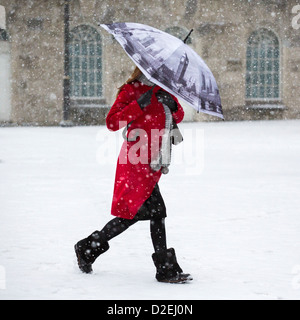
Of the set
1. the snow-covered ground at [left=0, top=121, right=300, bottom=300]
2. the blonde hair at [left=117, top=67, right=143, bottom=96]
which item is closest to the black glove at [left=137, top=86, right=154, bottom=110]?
the blonde hair at [left=117, top=67, right=143, bottom=96]

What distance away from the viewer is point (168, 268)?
15.5 feet

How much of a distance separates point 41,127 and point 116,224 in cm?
1679

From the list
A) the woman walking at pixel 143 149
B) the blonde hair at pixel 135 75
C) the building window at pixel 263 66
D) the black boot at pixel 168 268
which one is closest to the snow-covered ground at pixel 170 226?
the black boot at pixel 168 268

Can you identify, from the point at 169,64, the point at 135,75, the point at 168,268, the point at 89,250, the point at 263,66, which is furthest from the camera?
the point at 263,66

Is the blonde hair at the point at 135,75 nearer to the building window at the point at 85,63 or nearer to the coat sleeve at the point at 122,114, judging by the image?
the coat sleeve at the point at 122,114

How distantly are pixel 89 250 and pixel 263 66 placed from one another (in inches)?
754

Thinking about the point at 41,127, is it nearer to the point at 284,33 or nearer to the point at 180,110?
the point at 284,33

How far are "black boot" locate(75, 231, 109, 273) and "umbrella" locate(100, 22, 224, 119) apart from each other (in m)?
1.07

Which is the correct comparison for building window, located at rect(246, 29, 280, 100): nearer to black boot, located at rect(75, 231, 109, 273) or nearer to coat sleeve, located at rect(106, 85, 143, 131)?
black boot, located at rect(75, 231, 109, 273)

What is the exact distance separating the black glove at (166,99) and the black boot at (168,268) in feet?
2.99

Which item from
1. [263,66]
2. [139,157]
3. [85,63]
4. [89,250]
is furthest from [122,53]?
[139,157]

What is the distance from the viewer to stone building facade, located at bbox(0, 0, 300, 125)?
2161cm

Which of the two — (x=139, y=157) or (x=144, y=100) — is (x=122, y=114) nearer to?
(x=144, y=100)
